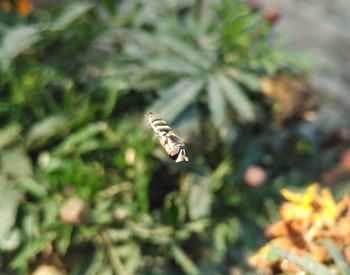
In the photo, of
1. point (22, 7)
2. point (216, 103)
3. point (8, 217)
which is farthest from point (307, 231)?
point (22, 7)

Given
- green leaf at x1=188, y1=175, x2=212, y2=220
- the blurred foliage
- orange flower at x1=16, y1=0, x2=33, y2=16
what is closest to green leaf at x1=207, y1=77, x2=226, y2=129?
the blurred foliage

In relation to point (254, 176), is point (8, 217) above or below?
above

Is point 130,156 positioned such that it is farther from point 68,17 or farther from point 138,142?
point 68,17

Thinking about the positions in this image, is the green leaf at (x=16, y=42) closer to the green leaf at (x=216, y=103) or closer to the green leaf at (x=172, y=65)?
the green leaf at (x=172, y=65)

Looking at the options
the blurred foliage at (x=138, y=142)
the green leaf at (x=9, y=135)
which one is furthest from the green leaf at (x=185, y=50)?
the green leaf at (x=9, y=135)

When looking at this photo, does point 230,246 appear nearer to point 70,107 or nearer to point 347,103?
point 70,107

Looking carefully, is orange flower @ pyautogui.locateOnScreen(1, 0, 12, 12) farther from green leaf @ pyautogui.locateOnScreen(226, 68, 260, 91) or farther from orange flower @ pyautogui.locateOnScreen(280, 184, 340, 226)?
orange flower @ pyautogui.locateOnScreen(280, 184, 340, 226)
